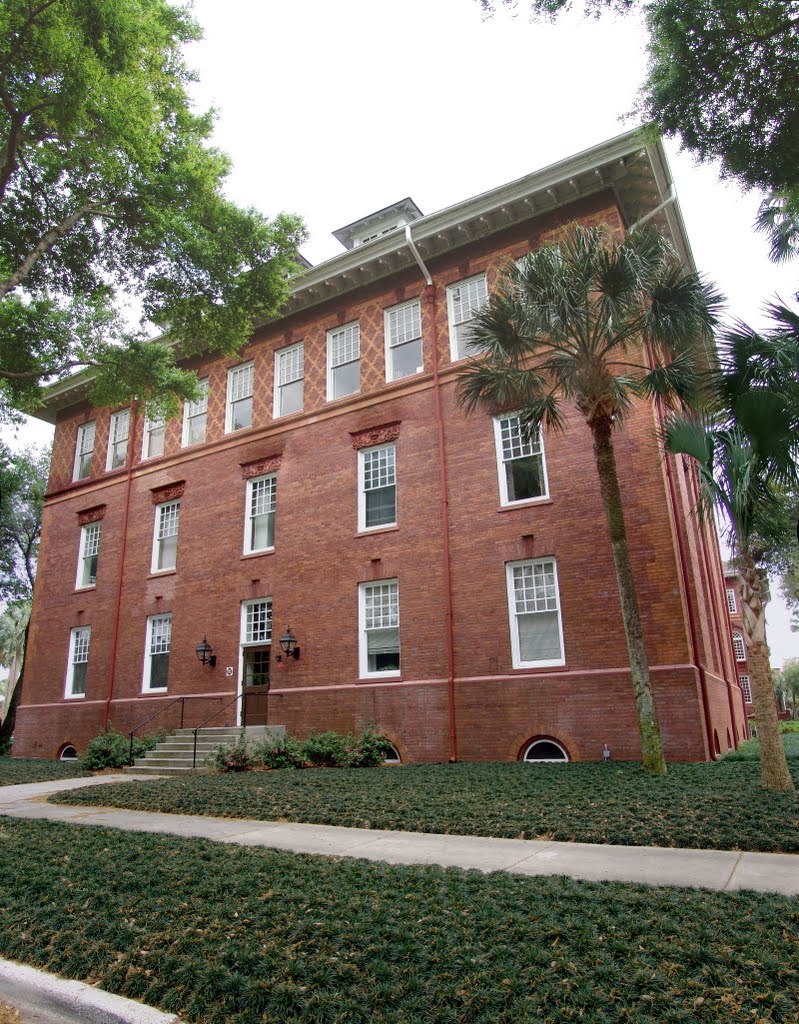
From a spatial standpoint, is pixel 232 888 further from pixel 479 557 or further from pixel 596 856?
pixel 479 557

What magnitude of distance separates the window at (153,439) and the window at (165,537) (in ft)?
6.42

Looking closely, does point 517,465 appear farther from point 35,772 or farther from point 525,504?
point 35,772

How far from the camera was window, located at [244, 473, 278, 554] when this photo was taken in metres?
18.9

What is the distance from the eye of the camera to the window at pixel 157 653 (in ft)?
65.5

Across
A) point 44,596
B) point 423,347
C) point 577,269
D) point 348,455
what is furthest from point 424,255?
point 44,596

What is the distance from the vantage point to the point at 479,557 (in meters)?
15.1

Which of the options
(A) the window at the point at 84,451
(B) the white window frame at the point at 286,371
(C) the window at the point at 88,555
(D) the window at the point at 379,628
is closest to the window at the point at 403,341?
(B) the white window frame at the point at 286,371

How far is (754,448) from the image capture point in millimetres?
8852

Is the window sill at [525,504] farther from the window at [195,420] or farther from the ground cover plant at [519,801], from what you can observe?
the window at [195,420]

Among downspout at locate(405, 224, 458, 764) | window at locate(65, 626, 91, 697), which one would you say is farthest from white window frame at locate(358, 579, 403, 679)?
window at locate(65, 626, 91, 697)

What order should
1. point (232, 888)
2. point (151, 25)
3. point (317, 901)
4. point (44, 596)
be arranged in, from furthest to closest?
point (44, 596) → point (151, 25) → point (232, 888) → point (317, 901)

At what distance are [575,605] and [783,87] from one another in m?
8.83

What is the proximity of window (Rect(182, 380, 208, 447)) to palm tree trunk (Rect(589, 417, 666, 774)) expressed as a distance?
42.9ft

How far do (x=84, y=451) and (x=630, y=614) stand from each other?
2027 cm
